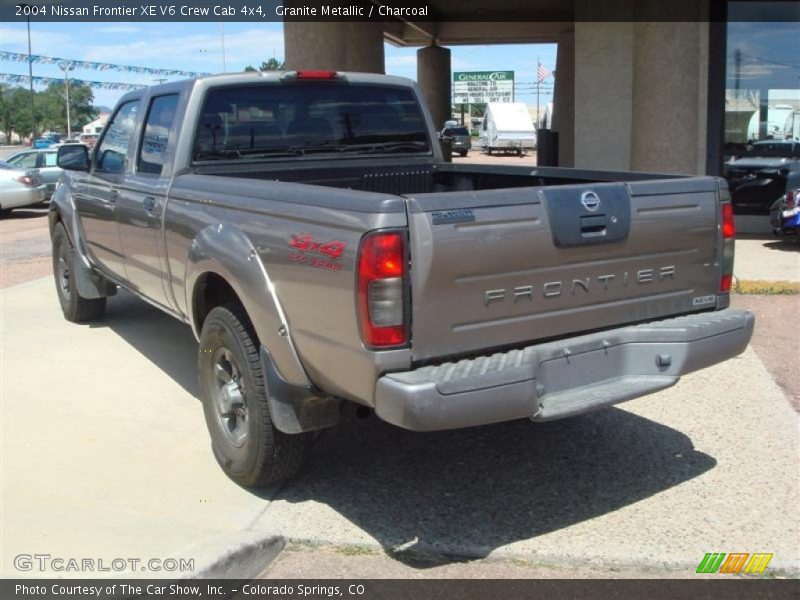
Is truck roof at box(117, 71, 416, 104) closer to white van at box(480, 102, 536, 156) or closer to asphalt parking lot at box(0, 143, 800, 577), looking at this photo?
asphalt parking lot at box(0, 143, 800, 577)

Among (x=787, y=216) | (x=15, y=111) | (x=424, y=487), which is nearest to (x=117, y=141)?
(x=424, y=487)

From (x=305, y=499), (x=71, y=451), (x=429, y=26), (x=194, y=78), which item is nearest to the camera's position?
(x=305, y=499)

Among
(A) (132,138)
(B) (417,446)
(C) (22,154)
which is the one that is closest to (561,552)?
(B) (417,446)

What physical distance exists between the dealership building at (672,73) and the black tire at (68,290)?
631cm

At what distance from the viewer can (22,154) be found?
2117 cm

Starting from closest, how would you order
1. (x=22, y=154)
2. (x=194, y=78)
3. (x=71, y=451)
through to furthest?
1. (x=71, y=451)
2. (x=194, y=78)
3. (x=22, y=154)

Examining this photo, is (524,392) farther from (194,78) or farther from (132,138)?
(132,138)

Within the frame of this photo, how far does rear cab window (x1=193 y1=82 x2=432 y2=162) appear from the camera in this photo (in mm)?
5207

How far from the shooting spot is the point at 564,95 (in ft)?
74.6

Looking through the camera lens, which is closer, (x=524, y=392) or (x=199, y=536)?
(x=524, y=392)

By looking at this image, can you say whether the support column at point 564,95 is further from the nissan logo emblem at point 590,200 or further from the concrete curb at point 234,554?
the concrete curb at point 234,554

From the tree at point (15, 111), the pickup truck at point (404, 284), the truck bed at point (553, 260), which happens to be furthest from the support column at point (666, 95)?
the tree at point (15, 111)

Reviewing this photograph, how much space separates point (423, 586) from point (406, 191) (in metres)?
3.05

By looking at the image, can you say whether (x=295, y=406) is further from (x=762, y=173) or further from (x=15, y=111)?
(x=15, y=111)
